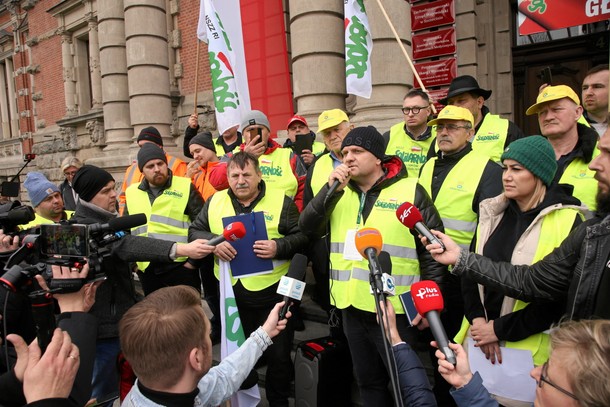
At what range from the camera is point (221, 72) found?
584cm

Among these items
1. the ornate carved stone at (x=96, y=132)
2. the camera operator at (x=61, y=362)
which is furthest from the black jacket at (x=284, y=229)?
the ornate carved stone at (x=96, y=132)

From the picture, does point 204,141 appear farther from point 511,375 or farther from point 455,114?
point 511,375

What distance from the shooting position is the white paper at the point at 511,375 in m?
2.13

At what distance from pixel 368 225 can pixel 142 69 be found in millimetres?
8683

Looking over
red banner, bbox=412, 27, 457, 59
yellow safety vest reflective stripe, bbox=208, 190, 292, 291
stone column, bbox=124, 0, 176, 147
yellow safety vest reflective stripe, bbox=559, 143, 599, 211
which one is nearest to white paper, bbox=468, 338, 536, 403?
yellow safety vest reflective stripe, bbox=559, 143, 599, 211

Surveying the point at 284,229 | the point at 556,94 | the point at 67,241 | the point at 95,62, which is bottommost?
the point at 284,229

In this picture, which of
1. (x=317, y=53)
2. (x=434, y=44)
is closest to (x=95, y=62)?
(x=317, y=53)

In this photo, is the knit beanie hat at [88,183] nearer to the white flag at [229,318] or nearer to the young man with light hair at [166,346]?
the white flag at [229,318]

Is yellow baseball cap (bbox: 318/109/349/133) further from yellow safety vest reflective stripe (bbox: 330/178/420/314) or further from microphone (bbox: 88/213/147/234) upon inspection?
microphone (bbox: 88/213/147/234)

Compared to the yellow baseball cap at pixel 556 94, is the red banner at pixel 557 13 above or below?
above

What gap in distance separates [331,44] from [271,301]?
4391 mm

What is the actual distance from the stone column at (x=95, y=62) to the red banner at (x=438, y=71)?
9105mm

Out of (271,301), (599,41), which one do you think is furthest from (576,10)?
(271,301)

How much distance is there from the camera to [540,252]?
2.13 m
